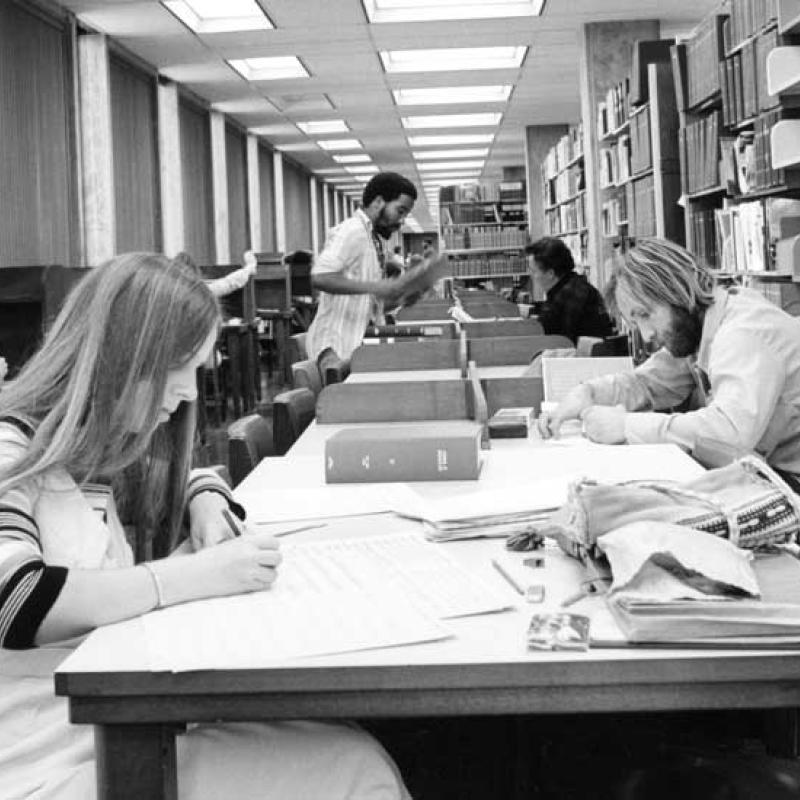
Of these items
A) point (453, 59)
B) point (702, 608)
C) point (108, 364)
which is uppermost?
point (453, 59)

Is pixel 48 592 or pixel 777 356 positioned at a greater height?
pixel 777 356

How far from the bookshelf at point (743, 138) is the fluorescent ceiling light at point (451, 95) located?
5506 mm

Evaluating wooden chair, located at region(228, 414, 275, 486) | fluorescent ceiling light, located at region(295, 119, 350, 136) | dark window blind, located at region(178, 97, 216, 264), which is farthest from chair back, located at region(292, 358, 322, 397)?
fluorescent ceiling light, located at region(295, 119, 350, 136)

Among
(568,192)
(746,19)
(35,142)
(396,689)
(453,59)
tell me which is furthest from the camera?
(568,192)

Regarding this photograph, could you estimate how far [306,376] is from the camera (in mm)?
3975

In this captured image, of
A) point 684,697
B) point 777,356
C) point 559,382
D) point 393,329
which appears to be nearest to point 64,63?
point 393,329

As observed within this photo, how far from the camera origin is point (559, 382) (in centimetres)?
313

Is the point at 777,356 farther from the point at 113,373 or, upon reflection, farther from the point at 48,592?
the point at 48,592

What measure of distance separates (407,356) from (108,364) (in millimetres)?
3019

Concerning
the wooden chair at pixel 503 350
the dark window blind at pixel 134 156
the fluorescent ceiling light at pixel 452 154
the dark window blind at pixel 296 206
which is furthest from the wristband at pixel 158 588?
the dark window blind at pixel 296 206

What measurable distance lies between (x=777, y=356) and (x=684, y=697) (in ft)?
5.18

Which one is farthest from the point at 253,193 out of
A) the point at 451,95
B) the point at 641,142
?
the point at 641,142

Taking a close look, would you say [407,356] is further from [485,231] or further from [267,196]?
[267,196]

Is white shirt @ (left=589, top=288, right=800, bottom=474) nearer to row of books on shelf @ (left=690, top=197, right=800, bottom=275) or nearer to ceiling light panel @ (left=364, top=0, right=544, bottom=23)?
row of books on shelf @ (left=690, top=197, right=800, bottom=275)
